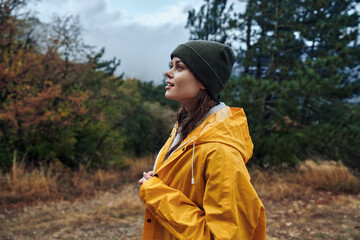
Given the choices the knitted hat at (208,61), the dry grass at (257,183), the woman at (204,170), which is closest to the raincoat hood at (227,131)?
the woman at (204,170)

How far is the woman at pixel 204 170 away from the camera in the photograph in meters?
1.16

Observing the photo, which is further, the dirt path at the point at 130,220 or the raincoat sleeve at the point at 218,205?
the dirt path at the point at 130,220

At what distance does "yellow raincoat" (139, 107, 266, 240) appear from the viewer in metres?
1.15

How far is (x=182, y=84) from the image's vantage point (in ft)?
4.63

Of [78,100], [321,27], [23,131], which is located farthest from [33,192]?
[321,27]

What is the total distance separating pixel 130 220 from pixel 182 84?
151 inches

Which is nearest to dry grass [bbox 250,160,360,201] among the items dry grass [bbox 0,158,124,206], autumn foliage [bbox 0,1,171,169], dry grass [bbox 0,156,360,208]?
dry grass [bbox 0,156,360,208]

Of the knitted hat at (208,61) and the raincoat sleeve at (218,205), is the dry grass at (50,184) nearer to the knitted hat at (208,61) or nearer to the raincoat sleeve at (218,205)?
the raincoat sleeve at (218,205)

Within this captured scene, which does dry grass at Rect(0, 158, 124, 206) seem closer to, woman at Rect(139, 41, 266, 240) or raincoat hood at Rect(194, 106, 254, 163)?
woman at Rect(139, 41, 266, 240)

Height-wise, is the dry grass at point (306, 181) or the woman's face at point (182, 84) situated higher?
the woman's face at point (182, 84)

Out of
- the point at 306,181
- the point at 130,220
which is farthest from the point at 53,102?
the point at 306,181

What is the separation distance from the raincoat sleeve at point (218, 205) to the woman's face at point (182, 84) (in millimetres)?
369

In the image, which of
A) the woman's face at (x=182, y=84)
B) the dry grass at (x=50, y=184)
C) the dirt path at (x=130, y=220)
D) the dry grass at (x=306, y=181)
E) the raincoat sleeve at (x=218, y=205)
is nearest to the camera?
the raincoat sleeve at (x=218, y=205)

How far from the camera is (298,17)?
6988 mm
